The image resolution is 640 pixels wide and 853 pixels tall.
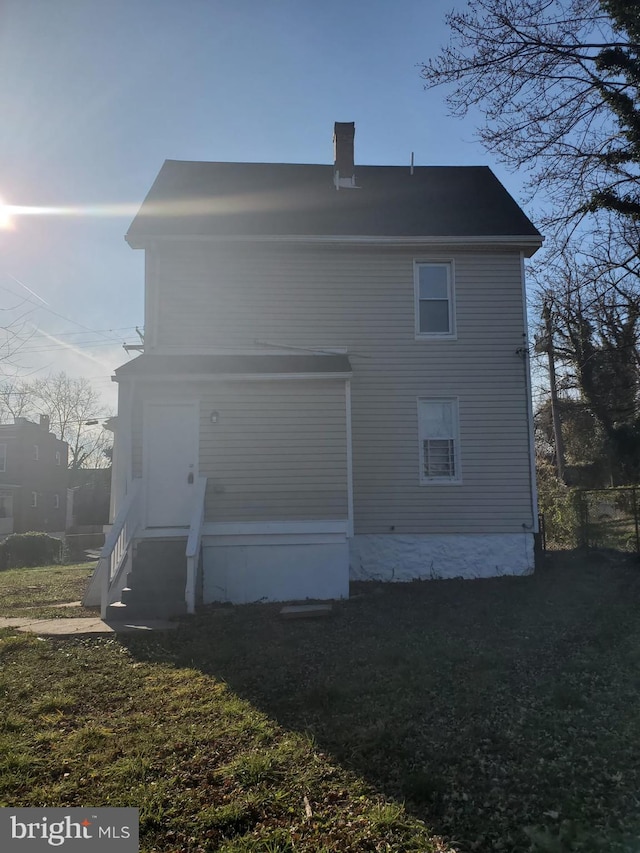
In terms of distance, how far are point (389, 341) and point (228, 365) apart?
10.1ft

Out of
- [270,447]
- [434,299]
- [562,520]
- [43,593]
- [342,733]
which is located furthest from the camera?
[562,520]

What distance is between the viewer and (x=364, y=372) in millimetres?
10773

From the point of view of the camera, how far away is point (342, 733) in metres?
4.12

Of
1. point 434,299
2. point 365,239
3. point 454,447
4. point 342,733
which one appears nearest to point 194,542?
point 342,733

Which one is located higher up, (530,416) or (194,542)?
(530,416)

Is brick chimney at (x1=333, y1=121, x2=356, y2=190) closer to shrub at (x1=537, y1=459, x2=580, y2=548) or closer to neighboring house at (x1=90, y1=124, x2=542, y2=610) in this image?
neighboring house at (x1=90, y1=124, x2=542, y2=610)

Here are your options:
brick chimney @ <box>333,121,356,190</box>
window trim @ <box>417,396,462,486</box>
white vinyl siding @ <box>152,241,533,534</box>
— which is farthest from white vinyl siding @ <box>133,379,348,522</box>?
brick chimney @ <box>333,121,356,190</box>

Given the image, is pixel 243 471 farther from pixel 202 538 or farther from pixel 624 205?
pixel 624 205

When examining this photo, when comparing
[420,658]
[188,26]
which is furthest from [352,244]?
[420,658]

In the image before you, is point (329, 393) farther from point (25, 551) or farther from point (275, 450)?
point (25, 551)

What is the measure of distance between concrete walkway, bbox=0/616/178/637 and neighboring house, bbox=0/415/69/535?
29.5 m

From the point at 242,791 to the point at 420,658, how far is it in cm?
278

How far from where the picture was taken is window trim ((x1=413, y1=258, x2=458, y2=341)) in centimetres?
1097

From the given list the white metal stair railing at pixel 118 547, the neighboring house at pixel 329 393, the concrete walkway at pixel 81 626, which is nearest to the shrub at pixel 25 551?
the neighboring house at pixel 329 393
